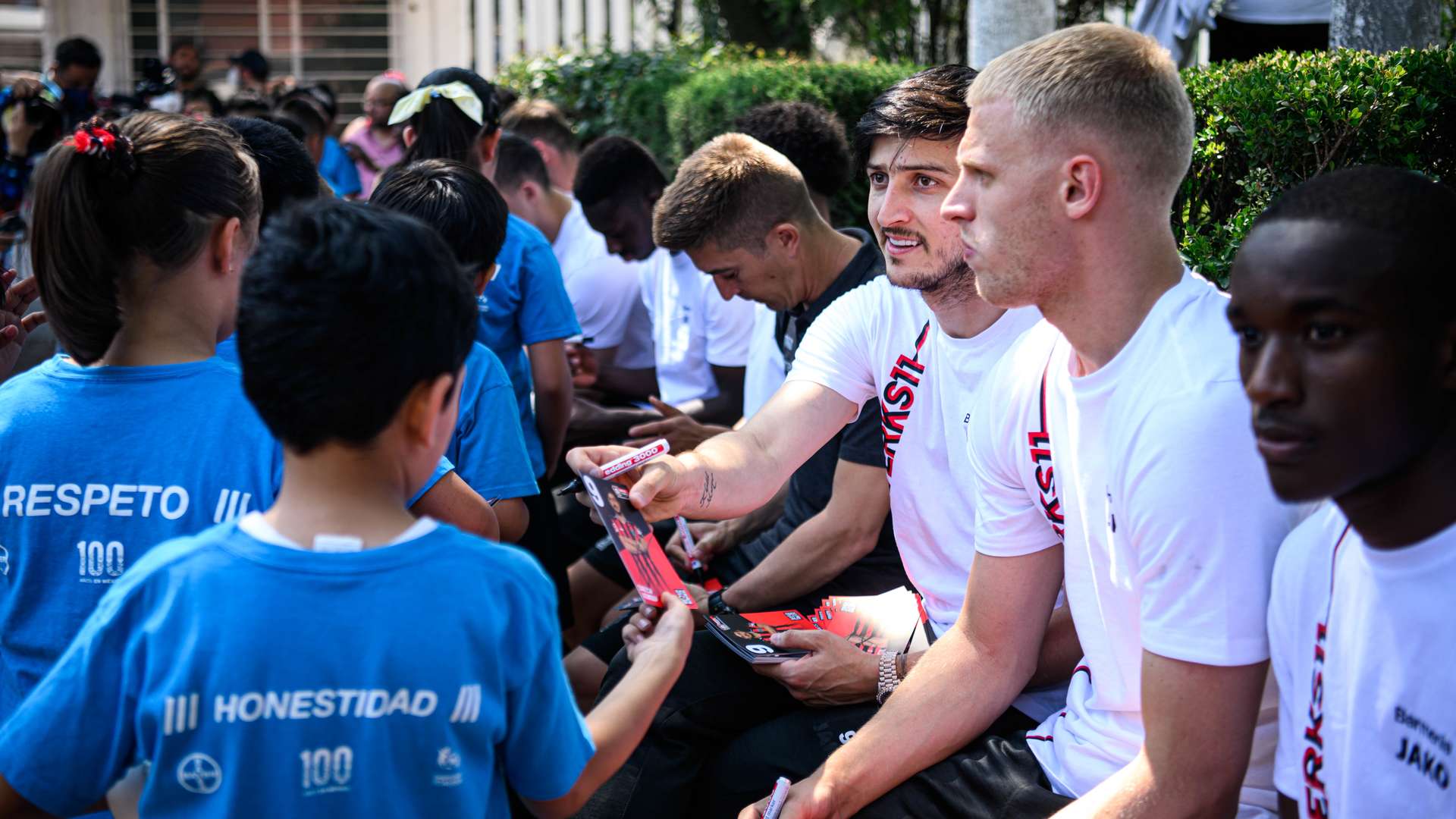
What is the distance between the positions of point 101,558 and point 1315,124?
2834 millimetres

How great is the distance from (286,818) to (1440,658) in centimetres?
152

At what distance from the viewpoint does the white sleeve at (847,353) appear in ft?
11.1

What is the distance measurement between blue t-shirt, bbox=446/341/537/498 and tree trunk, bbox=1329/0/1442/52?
2782 mm

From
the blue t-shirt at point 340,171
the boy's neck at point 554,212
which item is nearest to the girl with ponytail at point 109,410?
the boy's neck at point 554,212

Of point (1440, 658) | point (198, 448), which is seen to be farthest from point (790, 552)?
point (1440, 658)

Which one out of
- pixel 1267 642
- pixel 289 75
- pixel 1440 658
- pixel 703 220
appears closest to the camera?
pixel 1440 658

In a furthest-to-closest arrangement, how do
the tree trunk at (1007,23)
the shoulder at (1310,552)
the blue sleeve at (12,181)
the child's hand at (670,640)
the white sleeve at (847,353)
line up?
the blue sleeve at (12,181), the tree trunk at (1007,23), the white sleeve at (847,353), the child's hand at (670,640), the shoulder at (1310,552)

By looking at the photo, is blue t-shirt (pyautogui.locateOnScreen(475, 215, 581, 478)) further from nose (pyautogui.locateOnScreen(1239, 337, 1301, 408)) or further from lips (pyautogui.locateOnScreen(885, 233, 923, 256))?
nose (pyautogui.locateOnScreen(1239, 337, 1301, 408))

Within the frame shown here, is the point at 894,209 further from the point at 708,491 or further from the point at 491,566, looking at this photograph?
the point at 491,566

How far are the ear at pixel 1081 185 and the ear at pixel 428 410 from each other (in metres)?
1.11

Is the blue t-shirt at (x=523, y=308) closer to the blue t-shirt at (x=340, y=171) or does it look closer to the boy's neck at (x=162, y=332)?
the boy's neck at (x=162, y=332)

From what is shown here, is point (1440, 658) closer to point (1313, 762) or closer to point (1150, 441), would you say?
point (1313, 762)

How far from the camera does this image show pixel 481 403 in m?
3.03

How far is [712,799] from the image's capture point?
307 centimetres
